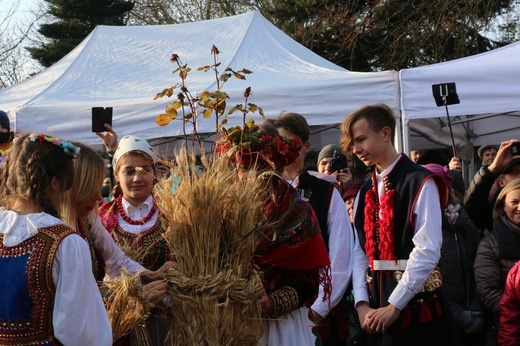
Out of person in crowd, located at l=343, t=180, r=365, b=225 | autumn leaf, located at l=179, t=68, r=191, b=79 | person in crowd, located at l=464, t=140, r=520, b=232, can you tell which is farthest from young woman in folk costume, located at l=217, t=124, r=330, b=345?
person in crowd, located at l=464, t=140, r=520, b=232

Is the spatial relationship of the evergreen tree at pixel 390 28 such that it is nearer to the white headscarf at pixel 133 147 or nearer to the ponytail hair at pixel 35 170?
the white headscarf at pixel 133 147

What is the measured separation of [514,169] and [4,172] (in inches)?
137

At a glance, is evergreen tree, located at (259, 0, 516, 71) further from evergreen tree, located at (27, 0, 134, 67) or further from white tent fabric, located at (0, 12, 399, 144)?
white tent fabric, located at (0, 12, 399, 144)

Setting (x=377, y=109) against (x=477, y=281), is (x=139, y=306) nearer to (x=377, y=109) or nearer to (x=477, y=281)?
(x=377, y=109)

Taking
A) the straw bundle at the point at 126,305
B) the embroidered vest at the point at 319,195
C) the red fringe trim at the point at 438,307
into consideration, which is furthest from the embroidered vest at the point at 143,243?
the red fringe trim at the point at 438,307

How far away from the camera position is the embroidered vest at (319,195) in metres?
3.74

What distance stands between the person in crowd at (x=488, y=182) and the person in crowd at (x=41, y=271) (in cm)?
317

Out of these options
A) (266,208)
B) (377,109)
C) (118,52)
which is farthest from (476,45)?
(266,208)

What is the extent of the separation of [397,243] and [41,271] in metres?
1.65

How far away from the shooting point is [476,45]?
48.1 feet

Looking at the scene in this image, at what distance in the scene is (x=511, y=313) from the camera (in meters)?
4.04

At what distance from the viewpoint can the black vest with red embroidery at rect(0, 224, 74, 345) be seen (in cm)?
223

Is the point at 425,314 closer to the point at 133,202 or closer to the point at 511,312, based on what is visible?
the point at 511,312

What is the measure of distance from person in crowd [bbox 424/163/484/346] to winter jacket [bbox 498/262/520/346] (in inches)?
13.8
